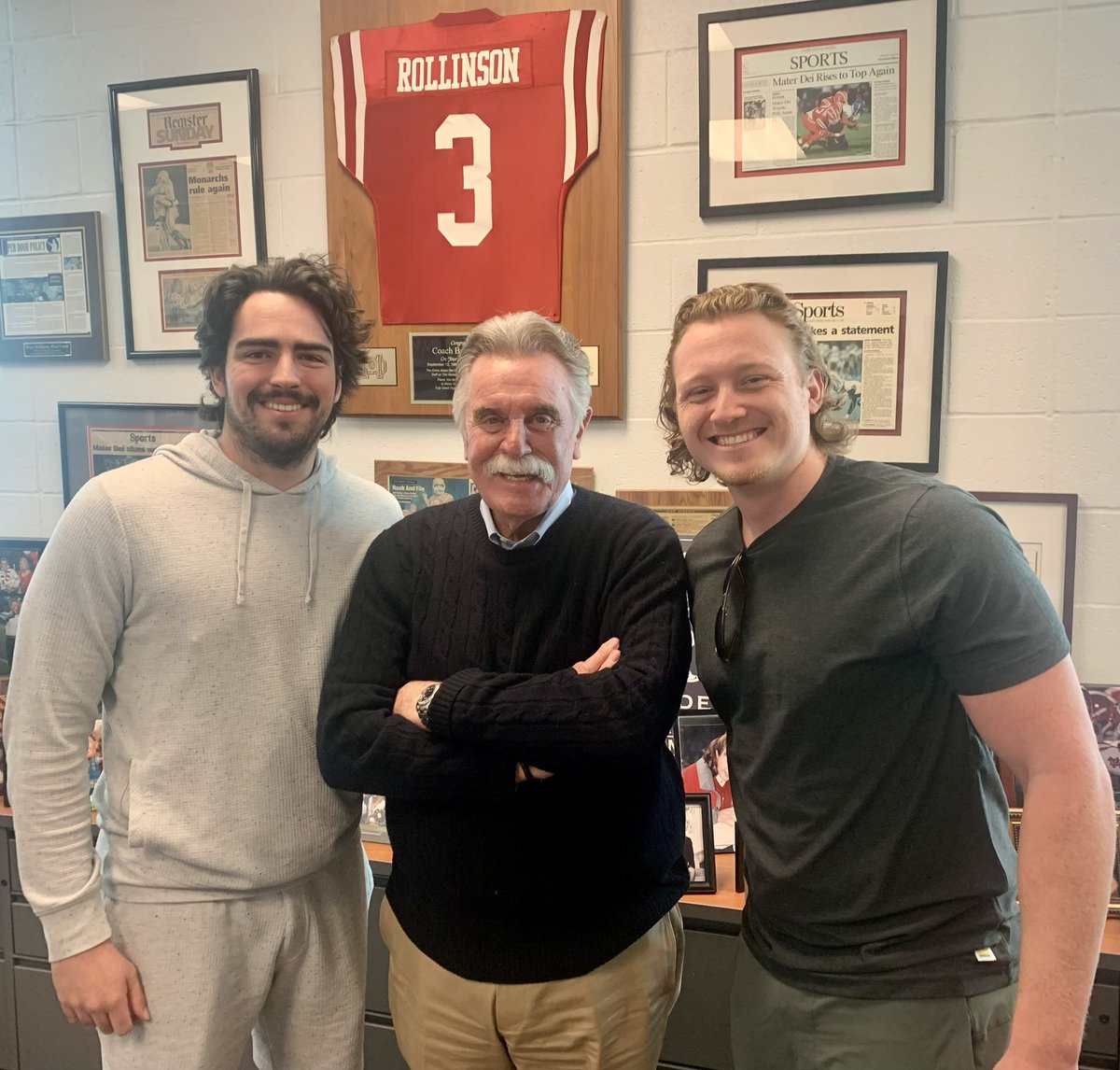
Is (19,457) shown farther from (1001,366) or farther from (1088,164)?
(1088,164)

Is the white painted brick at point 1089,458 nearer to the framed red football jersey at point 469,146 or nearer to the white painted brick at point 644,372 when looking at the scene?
the white painted brick at point 644,372

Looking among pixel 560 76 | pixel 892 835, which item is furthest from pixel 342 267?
pixel 892 835

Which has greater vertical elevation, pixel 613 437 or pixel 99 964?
pixel 613 437

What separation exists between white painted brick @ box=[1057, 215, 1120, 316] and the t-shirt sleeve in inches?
36.0

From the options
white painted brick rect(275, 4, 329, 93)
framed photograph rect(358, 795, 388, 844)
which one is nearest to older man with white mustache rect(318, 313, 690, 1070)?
framed photograph rect(358, 795, 388, 844)

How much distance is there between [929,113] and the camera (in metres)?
1.76

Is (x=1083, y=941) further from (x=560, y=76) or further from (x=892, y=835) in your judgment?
(x=560, y=76)

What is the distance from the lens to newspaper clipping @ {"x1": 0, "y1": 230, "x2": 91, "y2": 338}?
2367 mm

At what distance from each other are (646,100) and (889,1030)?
5.81 feet

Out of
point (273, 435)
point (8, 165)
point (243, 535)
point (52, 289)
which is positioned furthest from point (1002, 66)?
point (8, 165)

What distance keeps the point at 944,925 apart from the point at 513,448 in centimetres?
84

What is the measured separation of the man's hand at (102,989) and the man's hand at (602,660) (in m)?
0.80

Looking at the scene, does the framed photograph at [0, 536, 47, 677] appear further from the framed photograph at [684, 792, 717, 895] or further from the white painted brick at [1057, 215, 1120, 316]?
the white painted brick at [1057, 215, 1120, 316]

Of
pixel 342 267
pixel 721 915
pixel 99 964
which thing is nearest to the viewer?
pixel 99 964
